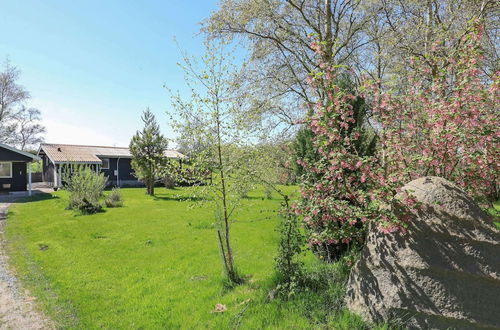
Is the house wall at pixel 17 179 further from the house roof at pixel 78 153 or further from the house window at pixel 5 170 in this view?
the house roof at pixel 78 153

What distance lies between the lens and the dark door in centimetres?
2459

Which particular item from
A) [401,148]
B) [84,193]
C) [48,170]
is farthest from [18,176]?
[401,148]

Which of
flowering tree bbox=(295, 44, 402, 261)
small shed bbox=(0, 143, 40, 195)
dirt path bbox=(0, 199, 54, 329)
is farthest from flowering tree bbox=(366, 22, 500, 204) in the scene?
small shed bbox=(0, 143, 40, 195)

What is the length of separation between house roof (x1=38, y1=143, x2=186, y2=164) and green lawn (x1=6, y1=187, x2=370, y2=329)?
17.9 m

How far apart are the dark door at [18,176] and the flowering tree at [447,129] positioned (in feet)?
96.4

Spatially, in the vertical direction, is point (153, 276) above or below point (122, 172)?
below

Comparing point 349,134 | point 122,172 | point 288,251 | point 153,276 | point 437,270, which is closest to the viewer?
point 437,270

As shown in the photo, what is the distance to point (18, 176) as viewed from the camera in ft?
81.6

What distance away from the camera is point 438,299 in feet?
11.5

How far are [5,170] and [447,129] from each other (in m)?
30.7

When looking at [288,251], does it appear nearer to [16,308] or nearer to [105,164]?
[16,308]

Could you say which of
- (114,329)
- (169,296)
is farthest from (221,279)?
(114,329)

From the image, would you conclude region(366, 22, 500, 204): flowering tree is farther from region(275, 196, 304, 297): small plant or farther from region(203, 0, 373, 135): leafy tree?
region(203, 0, 373, 135): leafy tree

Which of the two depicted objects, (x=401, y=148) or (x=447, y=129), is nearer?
(x=447, y=129)
